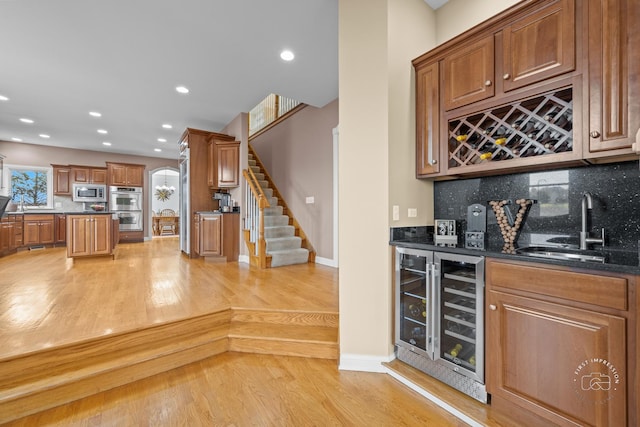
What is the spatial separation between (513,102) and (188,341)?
10.3ft

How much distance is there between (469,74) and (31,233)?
941 centimetres

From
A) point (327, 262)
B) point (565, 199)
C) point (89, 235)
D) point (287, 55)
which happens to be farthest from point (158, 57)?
point (565, 199)

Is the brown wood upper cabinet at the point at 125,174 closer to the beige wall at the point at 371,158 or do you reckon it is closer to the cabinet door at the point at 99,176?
the cabinet door at the point at 99,176

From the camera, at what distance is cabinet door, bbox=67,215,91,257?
491 centimetres

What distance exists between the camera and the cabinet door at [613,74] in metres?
1.42

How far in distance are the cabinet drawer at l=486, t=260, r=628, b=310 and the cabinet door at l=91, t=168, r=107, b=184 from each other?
10.0 m

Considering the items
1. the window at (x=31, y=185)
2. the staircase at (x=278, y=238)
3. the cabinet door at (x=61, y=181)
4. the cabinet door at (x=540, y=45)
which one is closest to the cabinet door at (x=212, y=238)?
the staircase at (x=278, y=238)

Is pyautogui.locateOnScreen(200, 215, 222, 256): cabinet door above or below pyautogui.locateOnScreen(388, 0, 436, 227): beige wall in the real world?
below

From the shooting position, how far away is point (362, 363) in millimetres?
2178

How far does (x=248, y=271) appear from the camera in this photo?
4.34 m

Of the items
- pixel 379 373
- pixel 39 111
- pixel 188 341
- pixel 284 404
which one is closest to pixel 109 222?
pixel 39 111

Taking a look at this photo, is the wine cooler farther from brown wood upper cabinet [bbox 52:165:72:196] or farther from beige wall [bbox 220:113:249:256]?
brown wood upper cabinet [bbox 52:165:72:196]

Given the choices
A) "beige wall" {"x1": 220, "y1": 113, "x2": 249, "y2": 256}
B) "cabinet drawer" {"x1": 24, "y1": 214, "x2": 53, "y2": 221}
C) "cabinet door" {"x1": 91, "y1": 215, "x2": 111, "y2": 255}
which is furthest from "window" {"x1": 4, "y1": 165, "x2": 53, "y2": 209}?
"beige wall" {"x1": 220, "y1": 113, "x2": 249, "y2": 256}

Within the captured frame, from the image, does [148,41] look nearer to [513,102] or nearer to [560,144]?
[513,102]
